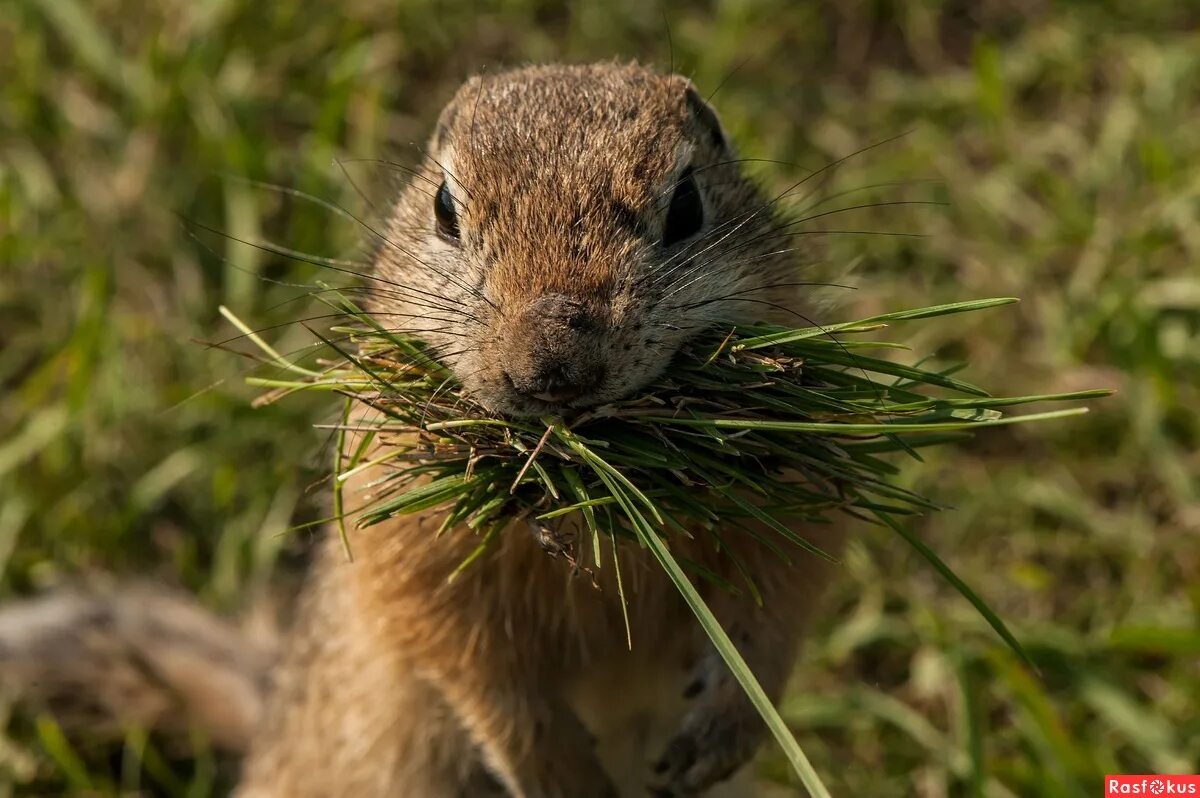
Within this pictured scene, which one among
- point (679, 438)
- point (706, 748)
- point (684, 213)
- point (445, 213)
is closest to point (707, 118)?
point (684, 213)

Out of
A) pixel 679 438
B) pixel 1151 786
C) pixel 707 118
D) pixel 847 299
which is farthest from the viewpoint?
pixel 847 299

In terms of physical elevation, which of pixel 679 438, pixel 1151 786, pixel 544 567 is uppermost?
pixel 679 438

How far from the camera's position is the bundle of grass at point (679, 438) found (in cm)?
283

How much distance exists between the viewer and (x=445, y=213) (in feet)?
10.7

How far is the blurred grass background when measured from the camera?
16.5ft

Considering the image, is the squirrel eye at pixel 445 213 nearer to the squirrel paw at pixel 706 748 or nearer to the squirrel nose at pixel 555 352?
the squirrel nose at pixel 555 352

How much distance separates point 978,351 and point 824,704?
1847 millimetres

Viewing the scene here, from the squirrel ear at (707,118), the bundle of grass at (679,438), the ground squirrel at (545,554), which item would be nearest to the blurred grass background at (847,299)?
the ground squirrel at (545,554)

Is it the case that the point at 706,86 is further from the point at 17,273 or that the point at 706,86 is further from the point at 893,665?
the point at 17,273

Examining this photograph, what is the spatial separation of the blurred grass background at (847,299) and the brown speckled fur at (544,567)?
1170 millimetres

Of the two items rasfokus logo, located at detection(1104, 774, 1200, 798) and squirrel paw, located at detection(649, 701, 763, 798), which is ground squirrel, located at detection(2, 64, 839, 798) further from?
rasfokus logo, located at detection(1104, 774, 1200, 798)

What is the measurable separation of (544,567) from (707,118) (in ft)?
4.36

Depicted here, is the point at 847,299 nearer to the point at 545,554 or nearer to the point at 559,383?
the point at 545,554

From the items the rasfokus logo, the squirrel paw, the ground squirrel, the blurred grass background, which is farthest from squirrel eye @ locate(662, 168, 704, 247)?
the rasfokus logo
